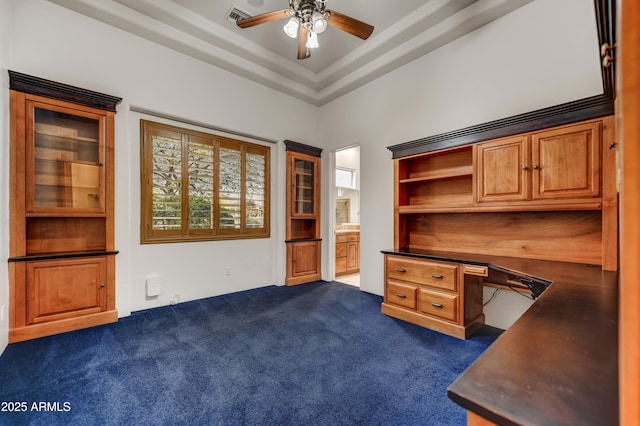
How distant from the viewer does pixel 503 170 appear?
256 cm

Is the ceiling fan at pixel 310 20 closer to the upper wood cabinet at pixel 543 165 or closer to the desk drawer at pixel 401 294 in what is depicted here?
the upper wood cabinet at pixel 543 165

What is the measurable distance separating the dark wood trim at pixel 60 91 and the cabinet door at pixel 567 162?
4141 mm

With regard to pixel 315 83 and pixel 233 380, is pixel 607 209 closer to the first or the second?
pixel 233 380

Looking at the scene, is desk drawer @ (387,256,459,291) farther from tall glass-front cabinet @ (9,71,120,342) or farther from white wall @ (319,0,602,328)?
tall glass-front cabinet @ (9,71,120,342)

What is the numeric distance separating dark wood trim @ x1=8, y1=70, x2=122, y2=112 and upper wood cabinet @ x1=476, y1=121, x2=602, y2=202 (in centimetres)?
385

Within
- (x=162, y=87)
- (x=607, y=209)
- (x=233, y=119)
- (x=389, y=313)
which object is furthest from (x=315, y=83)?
(x=607, y=209)

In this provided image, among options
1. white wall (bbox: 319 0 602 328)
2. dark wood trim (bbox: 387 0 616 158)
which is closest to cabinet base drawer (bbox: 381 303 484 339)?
white wall (bbox: 319 0 602 328)

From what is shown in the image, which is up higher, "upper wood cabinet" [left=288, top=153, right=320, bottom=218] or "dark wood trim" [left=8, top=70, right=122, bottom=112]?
"dark wood trim" [left=8, top=70, right=122, bottom=112]

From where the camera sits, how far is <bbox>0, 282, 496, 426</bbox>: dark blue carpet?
1.64m

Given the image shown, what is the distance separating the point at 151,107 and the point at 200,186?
108cm

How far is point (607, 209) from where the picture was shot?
6.63 feet

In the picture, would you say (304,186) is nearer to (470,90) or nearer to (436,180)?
(436,180)

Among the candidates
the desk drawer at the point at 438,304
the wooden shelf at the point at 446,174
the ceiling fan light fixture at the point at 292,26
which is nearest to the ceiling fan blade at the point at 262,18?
the ceiling fan light fixture at the point at 292,26

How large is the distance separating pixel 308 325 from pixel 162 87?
3.31 metres
